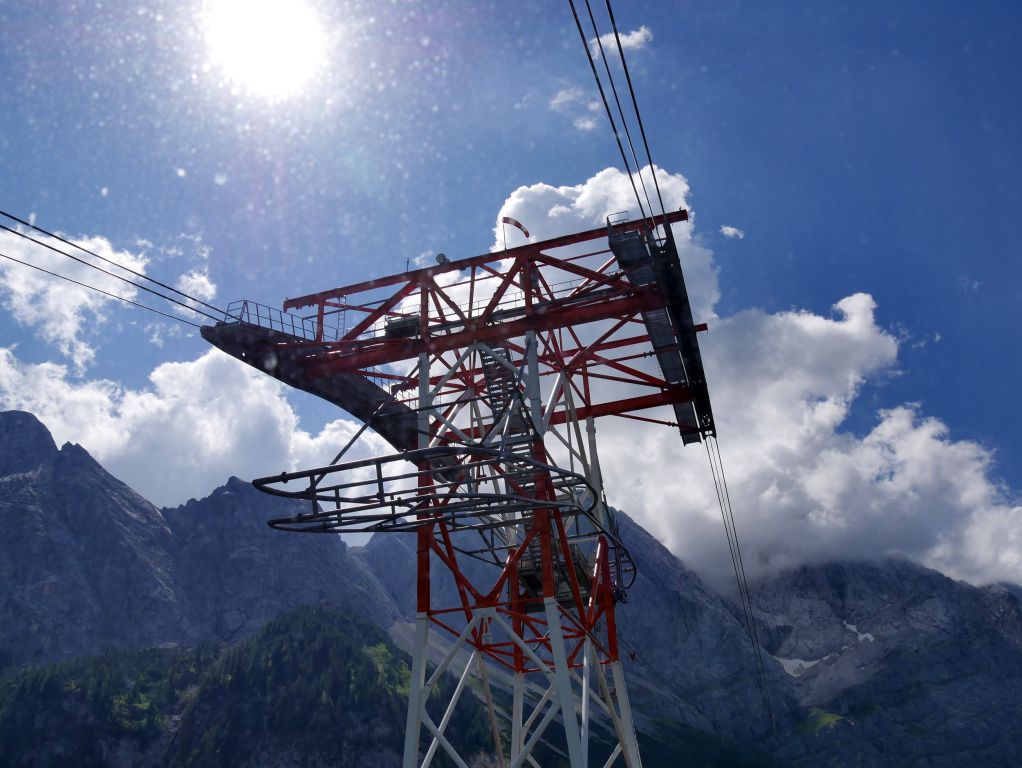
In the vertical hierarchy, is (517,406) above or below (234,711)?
above

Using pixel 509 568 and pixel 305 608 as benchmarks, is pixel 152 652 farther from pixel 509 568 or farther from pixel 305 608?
pixel 509 568

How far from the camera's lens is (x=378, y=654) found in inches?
7338

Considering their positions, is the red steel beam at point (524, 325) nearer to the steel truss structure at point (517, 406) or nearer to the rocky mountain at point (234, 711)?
the steel truss structure at point (517, 406)

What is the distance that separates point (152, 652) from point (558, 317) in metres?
201

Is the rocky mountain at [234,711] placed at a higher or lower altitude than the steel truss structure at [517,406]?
lower

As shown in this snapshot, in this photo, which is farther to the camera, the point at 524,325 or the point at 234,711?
the point at 234,711

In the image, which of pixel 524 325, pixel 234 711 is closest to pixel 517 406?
pixel 524 325

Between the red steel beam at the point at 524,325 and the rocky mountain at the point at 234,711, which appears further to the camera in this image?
the rocky mountain at the point at 234,711

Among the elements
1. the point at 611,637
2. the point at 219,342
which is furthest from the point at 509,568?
the point at 219,342

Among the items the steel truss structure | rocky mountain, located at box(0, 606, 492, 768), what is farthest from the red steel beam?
rocky mountain, located at box(0, 606, 492, 768)

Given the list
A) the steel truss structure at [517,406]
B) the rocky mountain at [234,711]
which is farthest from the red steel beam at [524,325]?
the rocky mountain at [234,711]

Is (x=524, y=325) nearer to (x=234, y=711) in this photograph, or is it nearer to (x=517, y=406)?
(x=517, y=406)

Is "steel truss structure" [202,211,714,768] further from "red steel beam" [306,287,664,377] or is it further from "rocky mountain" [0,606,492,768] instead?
"rocky mountain" [0,606,492,768]

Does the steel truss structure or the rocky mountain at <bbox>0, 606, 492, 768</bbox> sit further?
the rocky mountain at <bbox>0, 606, 492, 768</bbox>
